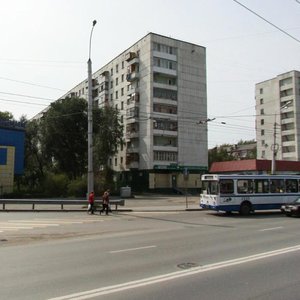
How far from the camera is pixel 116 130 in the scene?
66.5m

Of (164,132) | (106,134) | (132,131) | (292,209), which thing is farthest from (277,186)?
(132,131)

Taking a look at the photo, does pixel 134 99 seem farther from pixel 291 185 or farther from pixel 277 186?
pixel 277 186

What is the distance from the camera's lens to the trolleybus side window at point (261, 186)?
27.3m

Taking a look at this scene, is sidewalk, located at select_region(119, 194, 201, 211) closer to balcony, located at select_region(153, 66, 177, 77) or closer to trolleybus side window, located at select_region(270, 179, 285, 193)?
trolleybus side window, located at select_region(270, 179, 285, 193)

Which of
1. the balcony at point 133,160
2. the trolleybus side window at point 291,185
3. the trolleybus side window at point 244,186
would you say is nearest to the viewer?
the trolleybus side window at point 244,186

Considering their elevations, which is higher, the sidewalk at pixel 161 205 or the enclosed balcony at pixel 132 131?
the enclosed balcony at pixel 132 131

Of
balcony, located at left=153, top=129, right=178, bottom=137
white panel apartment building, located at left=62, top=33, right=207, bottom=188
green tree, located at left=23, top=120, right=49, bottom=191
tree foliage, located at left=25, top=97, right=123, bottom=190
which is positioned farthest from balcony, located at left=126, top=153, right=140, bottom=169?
green tree, located at left=23, top=120, right=49, bottom=191

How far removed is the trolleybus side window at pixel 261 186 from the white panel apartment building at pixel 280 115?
209 feet

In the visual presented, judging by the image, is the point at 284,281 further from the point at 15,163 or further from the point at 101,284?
the point at 15,163

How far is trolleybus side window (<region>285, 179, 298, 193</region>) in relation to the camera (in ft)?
94.9

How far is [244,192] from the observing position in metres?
26.7

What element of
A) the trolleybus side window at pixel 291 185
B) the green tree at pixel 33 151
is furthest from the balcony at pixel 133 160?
the trolleybus side window at pixel 291 185

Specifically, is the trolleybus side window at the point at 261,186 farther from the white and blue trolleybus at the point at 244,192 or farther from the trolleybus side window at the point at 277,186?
the trolleybus side window at the point at 277,186

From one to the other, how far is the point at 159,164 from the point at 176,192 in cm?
545
